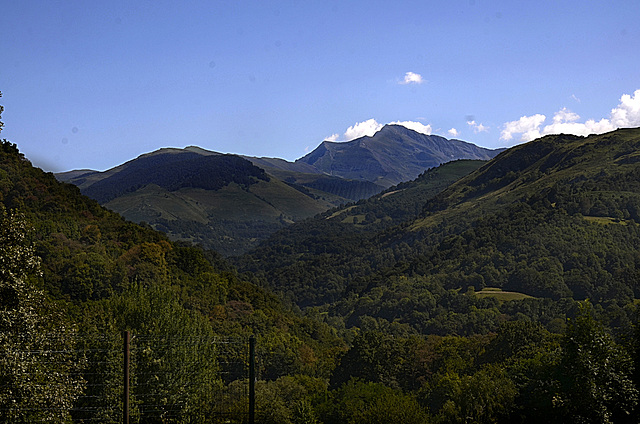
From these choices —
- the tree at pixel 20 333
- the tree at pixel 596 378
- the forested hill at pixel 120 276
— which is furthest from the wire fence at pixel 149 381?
the tree at pixel 596 378

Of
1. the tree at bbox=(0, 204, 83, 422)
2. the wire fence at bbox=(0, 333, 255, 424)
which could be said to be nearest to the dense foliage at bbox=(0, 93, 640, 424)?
the tree at bbox=(0, 204, 83, 422)

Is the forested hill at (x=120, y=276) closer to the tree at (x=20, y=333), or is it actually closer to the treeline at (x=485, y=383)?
the treeline at (x=485, y=383)

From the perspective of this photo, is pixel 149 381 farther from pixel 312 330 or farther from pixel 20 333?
pixel 312 330

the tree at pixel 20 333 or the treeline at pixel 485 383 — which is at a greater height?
the tree at pixel 20 333

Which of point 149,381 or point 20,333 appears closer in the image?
point 20,333

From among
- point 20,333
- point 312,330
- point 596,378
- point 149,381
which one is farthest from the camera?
point 312,330

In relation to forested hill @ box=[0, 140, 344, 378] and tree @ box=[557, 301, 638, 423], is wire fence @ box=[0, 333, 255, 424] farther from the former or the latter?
tree @ box=[557, 301, 638, 423]

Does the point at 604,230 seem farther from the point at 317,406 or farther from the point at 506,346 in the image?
the point at 317,406

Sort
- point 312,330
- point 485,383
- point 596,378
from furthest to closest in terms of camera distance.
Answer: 1. point 312,330
2. point 485,383
3. point 596,378

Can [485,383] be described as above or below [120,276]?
below

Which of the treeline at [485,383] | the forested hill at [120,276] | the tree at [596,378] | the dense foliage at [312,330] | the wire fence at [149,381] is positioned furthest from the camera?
A: the forested hill at [120,276]

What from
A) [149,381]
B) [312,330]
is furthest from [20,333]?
[312,330]

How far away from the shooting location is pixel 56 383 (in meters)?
24.2

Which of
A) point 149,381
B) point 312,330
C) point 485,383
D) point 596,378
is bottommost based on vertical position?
point 312,330
